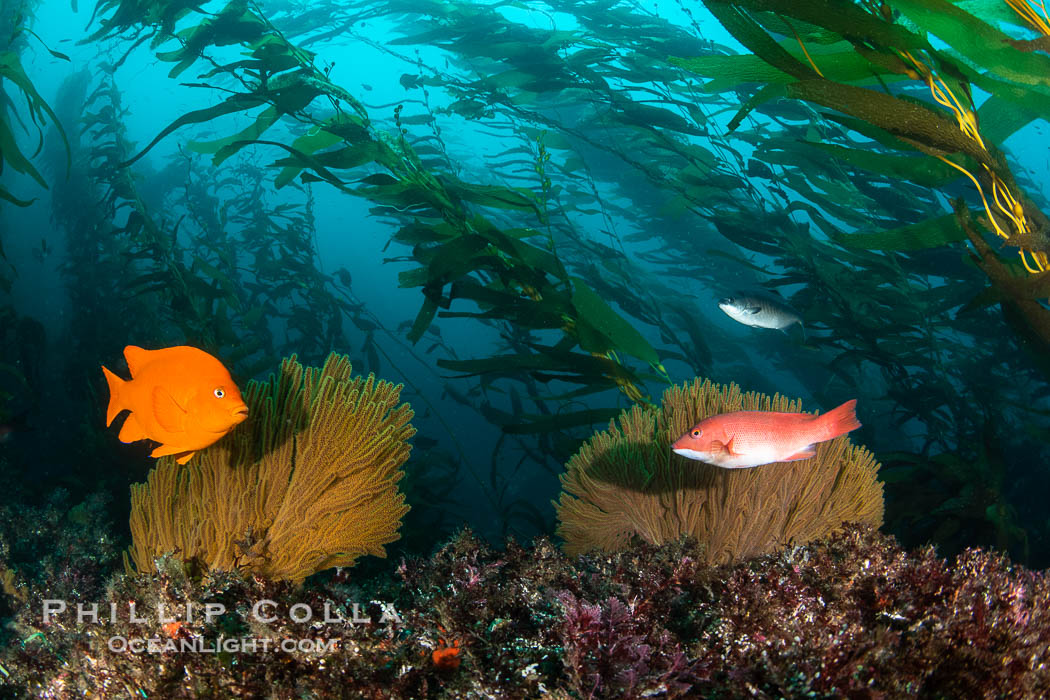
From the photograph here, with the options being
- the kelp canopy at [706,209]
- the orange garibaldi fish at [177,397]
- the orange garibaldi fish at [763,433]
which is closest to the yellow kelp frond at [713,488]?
the kelp canopy at [706,209]

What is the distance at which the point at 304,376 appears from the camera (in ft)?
6.71

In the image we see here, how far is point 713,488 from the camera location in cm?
232

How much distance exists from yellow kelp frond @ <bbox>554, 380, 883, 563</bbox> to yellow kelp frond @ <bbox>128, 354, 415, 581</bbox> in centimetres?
116

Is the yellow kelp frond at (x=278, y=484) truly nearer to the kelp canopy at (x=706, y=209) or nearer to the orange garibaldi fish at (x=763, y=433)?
the kelp canopy at (x=706, y=209)

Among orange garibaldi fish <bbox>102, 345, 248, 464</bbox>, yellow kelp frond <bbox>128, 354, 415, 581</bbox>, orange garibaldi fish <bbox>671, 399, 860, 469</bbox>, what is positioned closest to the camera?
orange garibaldi fish <bbox>102, 345, 248, 464</bbox>

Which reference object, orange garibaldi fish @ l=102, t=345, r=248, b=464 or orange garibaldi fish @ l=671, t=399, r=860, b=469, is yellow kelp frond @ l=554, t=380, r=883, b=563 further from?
orange garibaldi fish @ l=102, t=345, r=248, b=464

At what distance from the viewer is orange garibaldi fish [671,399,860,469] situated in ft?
5.49

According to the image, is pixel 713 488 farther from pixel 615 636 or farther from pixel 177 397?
pixel 177 397

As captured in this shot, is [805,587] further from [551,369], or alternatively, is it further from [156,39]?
[156,39]

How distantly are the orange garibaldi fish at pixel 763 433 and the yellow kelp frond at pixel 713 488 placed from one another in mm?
602

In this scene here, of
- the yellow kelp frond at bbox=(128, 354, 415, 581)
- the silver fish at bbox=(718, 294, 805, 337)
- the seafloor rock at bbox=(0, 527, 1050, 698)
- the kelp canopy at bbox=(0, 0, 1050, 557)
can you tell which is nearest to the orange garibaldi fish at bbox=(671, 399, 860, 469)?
the seafloor rock at bbox=(0, 527, 1050, 698)

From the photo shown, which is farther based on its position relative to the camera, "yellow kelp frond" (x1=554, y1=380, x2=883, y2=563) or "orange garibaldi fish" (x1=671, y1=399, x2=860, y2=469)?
"yellow kelp frond" (x1=554, y1=380, x2=883, y2=563)

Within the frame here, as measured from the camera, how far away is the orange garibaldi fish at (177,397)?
1.46 m

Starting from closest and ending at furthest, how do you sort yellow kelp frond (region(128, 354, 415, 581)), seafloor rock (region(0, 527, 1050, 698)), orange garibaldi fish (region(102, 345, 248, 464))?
seafloor rock (region(0, 527, 1050, 698)) < orange garibaldi fish (region(102, 345, 248, 464)) < yellow kelp frond (region(128, 354, 415, 581))
